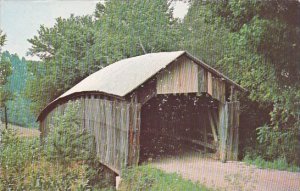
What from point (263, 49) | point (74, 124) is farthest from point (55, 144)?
point (263, 49)

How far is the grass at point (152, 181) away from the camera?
30.6 feet

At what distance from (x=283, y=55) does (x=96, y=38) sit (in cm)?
2028

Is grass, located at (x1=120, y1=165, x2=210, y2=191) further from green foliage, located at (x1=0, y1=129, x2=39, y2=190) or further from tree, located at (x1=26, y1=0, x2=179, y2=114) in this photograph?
tree, located at (x1=26, y1=0, x2=179, y2=114)

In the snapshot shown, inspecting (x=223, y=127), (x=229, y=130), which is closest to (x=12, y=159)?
(x=223, y=127)

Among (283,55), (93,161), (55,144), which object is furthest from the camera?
(93,161)

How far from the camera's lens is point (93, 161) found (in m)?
14.6

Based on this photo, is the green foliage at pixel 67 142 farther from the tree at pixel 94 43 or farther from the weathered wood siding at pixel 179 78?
the tree at pixel 94 43

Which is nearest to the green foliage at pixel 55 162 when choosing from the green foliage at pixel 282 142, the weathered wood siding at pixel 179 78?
the weathered wood siding at pixel 179 78

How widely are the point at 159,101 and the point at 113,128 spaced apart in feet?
14.1

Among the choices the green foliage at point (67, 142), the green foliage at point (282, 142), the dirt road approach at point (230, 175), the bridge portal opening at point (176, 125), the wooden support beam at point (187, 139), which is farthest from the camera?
the bridge portal opening at point (176, 125)

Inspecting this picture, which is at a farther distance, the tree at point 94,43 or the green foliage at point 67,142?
the tree at point 94,43

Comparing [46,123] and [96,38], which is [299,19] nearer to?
[46,123]

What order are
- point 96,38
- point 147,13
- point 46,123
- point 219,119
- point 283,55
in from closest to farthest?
point 283,55
point 219,119
point 46,123
point 147,13
point 96,38

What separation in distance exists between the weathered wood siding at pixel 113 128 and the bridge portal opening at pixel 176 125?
179 centimetres
